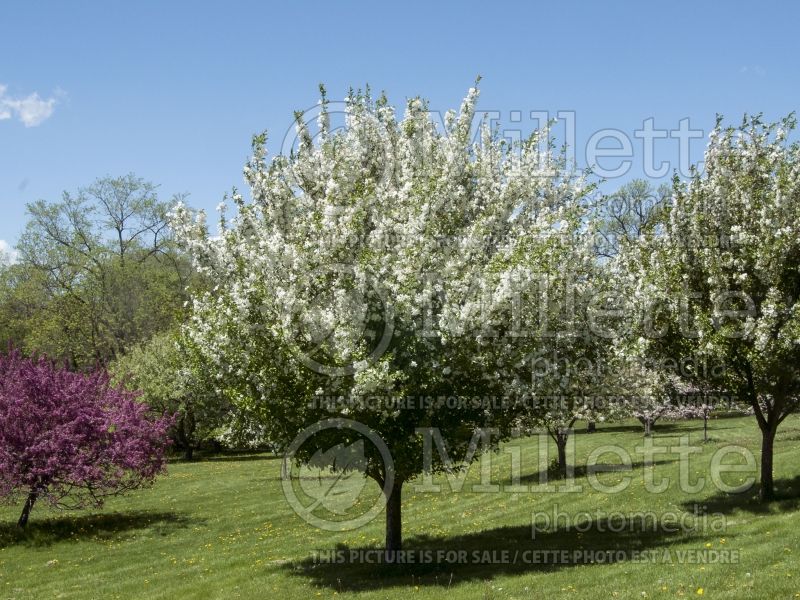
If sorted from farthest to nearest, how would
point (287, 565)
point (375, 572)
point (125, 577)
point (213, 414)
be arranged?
point (213, 414)
point (125, 577)
point (287, 565)
point (375, 572)

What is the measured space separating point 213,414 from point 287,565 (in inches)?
1136

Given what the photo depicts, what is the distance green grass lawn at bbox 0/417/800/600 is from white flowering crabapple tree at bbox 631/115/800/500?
3.44m

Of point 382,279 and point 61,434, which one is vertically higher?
point 382,279

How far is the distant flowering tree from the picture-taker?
22.8 meters

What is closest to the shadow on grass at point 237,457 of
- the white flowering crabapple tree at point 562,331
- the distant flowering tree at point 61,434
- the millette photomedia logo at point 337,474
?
the millette photomedia logo at point 337,474

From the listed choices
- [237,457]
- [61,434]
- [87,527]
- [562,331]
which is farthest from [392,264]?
[237,457]

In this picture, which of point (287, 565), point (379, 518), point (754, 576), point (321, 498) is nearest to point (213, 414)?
point (321, 498)

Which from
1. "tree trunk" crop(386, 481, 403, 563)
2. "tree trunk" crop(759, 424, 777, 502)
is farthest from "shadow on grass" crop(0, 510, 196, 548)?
"tree trunk" crop(759, 424, 777, 502)

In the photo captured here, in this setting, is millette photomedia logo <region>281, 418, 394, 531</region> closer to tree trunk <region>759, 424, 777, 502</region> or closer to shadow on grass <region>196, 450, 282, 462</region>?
tree trunk <region>759, 424, 777, 502</region>

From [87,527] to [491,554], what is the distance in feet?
50.2

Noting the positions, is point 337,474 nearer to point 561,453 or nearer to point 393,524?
point 393,524

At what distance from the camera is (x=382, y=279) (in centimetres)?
1335

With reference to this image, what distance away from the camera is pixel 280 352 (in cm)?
1345

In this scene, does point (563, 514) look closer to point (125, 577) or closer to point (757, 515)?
point (757, 515)
